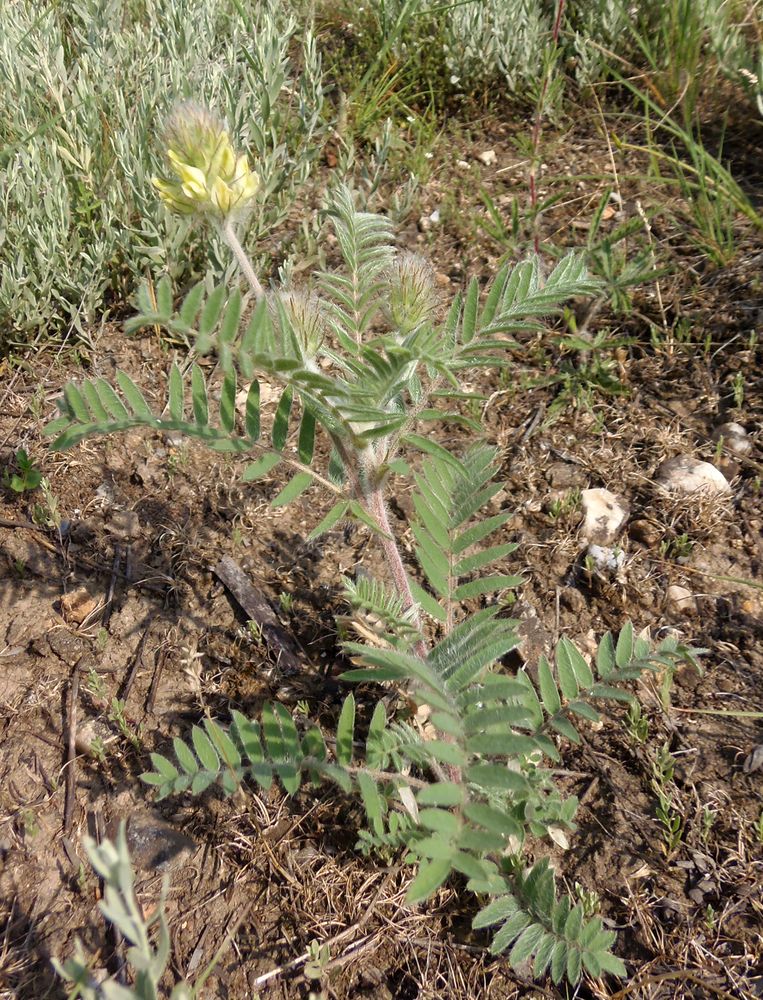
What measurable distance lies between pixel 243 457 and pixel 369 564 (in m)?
0.56

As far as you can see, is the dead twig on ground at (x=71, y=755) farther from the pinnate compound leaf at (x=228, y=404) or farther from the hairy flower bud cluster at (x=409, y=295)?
the hairy flower bud cluster at (x=409, y=295)

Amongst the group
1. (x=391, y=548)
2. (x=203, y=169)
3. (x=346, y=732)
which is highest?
(x=203, y=169)

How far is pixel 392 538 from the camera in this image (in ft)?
5.47

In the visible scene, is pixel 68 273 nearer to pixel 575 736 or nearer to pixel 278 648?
pixel 278 648

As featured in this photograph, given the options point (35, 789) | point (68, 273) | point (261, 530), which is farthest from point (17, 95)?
point (35, 789)

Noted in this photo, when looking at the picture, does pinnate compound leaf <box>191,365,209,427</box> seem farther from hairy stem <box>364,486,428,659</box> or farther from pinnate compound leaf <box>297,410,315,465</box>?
hairy stem <box>364,486,428,659</box>

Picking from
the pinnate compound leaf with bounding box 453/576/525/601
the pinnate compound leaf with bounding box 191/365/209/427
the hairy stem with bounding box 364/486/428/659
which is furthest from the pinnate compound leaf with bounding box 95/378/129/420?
the pinnate compound leaf with bounding box 453/576/525/601

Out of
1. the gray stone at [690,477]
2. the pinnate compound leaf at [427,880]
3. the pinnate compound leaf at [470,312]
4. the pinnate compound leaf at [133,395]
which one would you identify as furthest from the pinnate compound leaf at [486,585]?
the gray stone at [690,477]

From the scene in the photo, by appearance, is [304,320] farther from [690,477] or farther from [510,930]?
[690,477]

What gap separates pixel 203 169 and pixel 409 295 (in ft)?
1.41

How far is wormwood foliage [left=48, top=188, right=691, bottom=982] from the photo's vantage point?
1.35 meters

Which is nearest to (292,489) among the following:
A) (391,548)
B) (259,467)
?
(259,467)

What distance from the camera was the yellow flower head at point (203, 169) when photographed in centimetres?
149

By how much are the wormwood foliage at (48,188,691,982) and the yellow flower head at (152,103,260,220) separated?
0.21 m
